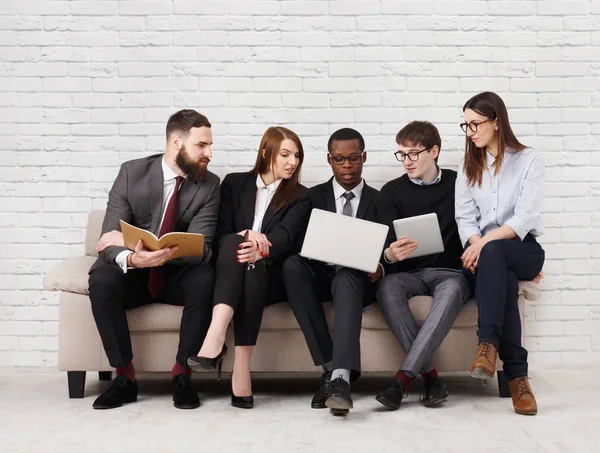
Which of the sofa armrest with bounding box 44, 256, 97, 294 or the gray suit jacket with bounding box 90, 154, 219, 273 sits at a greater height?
the gray suit jacket with bounding box 90, 154, 219, 273

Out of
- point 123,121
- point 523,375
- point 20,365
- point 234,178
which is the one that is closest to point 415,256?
point 523,375

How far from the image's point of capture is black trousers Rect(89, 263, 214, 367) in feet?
10.1

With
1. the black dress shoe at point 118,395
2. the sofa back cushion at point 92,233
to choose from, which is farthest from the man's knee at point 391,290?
the sofa back cushion at point 92,233

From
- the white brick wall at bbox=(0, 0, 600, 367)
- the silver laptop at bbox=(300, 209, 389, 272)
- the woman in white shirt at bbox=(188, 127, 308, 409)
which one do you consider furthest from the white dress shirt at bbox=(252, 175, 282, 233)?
the white brick wall at bbox=(0, 0, 600, 367)

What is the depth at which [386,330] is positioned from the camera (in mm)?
3264

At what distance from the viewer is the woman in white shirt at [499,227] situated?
2.98 metres

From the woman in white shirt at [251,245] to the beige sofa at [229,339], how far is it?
0.16 metres

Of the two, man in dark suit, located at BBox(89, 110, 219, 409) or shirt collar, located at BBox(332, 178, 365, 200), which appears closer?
man in dark suit, located at BBox(89, 110, 219, 409)

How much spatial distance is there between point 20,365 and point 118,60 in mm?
1587

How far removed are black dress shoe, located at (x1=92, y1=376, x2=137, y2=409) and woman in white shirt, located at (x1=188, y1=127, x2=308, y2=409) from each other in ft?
1.03

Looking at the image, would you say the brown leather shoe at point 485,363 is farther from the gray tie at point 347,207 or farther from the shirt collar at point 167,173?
the shirt collar at point 167,173

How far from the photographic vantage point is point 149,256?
304cm

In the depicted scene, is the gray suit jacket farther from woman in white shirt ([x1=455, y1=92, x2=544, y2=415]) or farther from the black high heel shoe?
woman in white shirt ([x1=455, y1=92, x2=544, y2=415])

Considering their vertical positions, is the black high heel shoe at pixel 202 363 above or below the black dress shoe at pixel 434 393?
above
